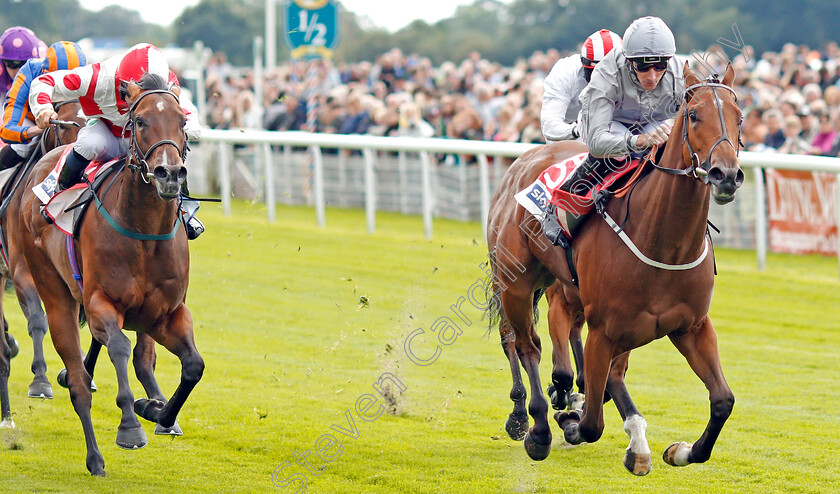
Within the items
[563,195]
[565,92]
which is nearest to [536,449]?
[563,195]

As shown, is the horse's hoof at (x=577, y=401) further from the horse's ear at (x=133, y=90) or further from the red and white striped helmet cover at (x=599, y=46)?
the horse's ear at (x=133, y=90)

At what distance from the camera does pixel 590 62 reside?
5785mm

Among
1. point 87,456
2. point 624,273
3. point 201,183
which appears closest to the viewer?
point 624,273

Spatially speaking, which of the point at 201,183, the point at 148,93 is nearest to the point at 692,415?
the point at 148,93

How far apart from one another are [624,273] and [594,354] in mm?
372

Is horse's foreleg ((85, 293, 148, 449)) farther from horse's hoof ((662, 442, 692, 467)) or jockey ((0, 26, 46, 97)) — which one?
jockey ((0, 26, 46, 97))

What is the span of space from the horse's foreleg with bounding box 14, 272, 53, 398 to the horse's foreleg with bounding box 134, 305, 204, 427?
151cm

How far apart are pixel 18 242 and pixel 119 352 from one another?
1551mm

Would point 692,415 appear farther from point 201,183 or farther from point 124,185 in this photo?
point 201,183

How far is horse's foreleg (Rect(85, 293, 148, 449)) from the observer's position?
5.00 metres

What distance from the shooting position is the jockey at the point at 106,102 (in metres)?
5.36

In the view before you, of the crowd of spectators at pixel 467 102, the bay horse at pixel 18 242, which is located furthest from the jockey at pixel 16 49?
the crowd of spectators at pixel 467 102

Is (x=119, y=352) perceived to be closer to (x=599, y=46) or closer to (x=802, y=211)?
(x=599, y=46)

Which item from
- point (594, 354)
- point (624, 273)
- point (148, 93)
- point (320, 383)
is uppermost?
point (148, 93)
